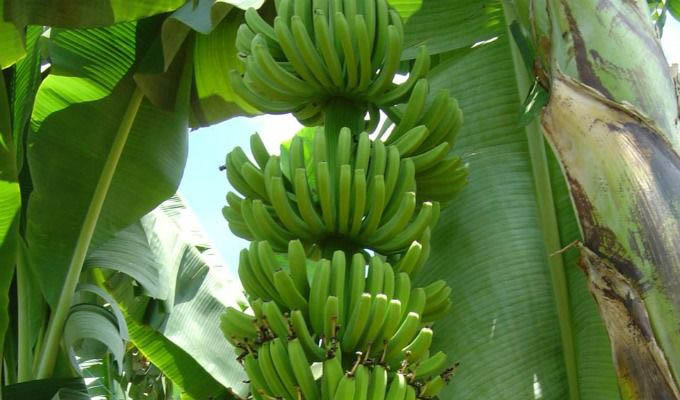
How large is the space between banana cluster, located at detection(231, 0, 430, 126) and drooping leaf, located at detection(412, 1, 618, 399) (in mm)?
256

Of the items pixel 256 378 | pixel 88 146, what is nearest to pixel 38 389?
pixel 88 146

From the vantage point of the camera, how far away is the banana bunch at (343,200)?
4.61 feet

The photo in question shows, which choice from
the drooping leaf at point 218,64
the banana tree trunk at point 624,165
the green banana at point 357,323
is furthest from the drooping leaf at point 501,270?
the drooping leaf at point 218,64

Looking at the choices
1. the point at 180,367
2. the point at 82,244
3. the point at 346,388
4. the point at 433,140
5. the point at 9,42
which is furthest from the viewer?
the point at 180,367

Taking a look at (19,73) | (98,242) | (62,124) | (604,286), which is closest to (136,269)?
(98,242)

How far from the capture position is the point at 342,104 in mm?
1613

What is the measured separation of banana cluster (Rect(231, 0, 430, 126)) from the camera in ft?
5.04

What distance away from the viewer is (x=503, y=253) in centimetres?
170

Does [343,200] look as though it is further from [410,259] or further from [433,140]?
[433,140]

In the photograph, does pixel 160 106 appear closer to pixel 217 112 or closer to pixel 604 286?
pixel 217 112

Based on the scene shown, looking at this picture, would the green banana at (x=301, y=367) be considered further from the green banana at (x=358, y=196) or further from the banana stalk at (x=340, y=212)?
the green banana at (x=358, y=196)

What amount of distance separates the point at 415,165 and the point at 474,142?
1.05 feet

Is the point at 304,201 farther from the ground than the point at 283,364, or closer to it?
farther from the ground

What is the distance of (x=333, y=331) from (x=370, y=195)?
0.86 ft
